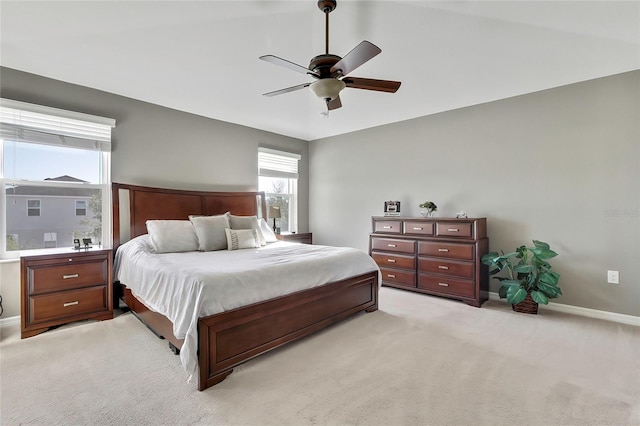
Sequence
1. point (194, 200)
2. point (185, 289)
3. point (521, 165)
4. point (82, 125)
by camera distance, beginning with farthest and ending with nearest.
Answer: point (194, 200), point (521, 165), point (82, 125), point (185, 289)

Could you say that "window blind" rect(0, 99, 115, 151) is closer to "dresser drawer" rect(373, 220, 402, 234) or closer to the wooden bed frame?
the wooden bed frame

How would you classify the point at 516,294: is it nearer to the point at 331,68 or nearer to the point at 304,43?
the point at 331,68

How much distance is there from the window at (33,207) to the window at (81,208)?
0.33m

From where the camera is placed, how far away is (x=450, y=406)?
5.90ft

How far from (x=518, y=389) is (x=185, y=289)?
235 centimetres

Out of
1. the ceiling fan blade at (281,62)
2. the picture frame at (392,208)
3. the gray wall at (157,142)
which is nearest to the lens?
the ceiling fan blade at (281,62)

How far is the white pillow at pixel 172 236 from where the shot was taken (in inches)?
130

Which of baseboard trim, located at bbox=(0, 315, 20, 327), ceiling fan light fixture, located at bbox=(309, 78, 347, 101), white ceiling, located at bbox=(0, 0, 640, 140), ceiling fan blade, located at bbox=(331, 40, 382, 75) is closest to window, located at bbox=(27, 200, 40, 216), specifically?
baseboard trim, located at bbox=(0, 315, 20, 327)

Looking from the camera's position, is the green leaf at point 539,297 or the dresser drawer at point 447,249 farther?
the dresser drawer at point 447,249

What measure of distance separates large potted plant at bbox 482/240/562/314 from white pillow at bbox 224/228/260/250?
2.91 metres

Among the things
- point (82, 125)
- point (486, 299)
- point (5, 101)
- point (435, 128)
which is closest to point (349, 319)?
point (486, 299)

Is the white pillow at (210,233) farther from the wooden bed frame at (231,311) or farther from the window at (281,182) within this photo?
the window at (281,182)

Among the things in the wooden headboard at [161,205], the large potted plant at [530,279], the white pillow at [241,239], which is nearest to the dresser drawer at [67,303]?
the wooden headboard at [161,205]

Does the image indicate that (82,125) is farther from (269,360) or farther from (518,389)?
(518,389)
